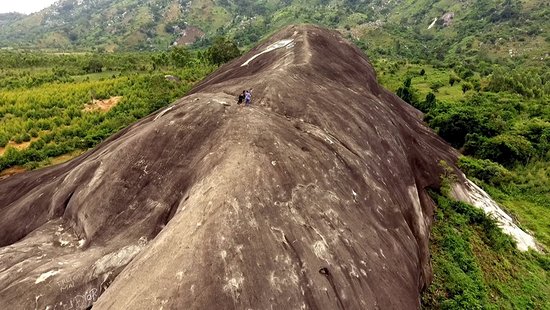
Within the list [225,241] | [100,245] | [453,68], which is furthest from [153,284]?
[453,68]

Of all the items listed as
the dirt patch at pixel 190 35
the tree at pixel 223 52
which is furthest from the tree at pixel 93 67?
the dirt patch at pixel 190 35

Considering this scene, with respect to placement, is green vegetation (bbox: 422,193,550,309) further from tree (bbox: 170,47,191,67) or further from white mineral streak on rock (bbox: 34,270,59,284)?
tree (bbox: 170,47,191,67)

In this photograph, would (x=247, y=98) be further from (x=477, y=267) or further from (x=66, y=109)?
(x=66, y=109)

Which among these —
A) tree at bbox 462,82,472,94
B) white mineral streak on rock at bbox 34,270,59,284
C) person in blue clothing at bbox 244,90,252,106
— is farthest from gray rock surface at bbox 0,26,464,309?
tree at bbox 462,82,472,94

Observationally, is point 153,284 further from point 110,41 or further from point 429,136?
point 110,41

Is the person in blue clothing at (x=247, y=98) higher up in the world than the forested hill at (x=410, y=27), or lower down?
higher up

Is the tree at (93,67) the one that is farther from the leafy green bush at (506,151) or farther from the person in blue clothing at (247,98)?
the person in blue clothing at (247,98)

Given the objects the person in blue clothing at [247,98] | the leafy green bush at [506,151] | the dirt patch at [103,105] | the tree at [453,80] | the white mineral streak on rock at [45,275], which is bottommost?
the tree at [453,80]
